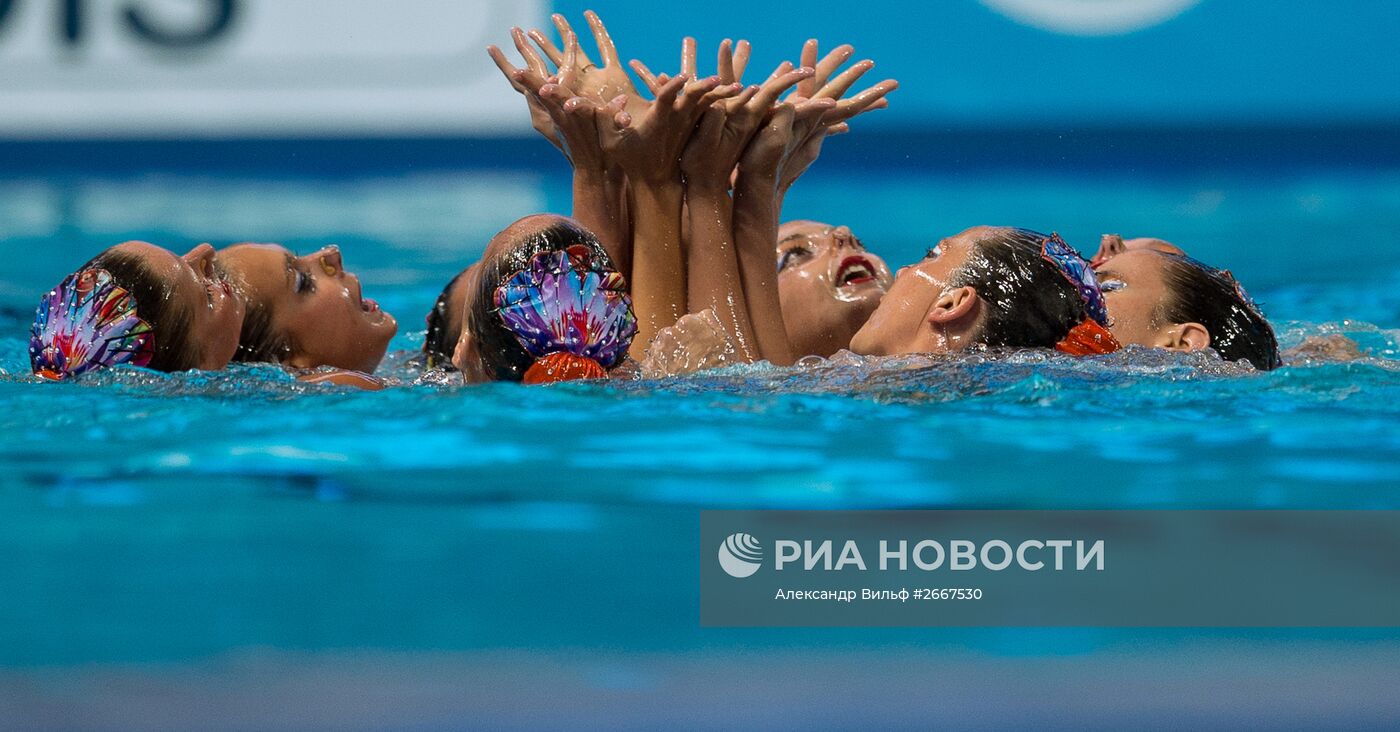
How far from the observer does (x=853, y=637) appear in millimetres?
2254

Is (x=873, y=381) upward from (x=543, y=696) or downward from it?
upward

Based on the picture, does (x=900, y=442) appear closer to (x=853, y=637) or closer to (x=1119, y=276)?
(x=853, y=637)

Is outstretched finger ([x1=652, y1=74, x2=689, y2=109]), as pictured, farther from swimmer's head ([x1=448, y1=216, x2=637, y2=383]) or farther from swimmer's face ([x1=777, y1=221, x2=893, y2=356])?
swimmer's face ([x1=777, y1=221, x2=893, y2=356])

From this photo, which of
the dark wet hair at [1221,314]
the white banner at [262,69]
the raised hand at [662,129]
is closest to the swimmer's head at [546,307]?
the raised hand at [662,129]

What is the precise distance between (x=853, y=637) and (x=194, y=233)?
551 centimetres

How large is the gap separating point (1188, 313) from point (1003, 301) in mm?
535

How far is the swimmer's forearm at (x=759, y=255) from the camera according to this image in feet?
11.6

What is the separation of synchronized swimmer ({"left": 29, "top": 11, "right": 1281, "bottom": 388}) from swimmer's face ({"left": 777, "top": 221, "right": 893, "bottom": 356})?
358mm

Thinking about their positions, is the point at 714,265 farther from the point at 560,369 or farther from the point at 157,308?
the point at 157,308

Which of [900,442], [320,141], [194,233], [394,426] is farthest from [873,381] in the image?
[320,141]

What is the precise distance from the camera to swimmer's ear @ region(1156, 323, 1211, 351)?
11.0 feet

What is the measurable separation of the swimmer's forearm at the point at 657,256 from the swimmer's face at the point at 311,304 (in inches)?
28.2

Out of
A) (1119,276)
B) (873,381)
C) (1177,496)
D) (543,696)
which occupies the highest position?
(1119,276)

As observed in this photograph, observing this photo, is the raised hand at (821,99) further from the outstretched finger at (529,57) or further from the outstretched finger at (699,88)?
the outstretched finger at (529,57)
